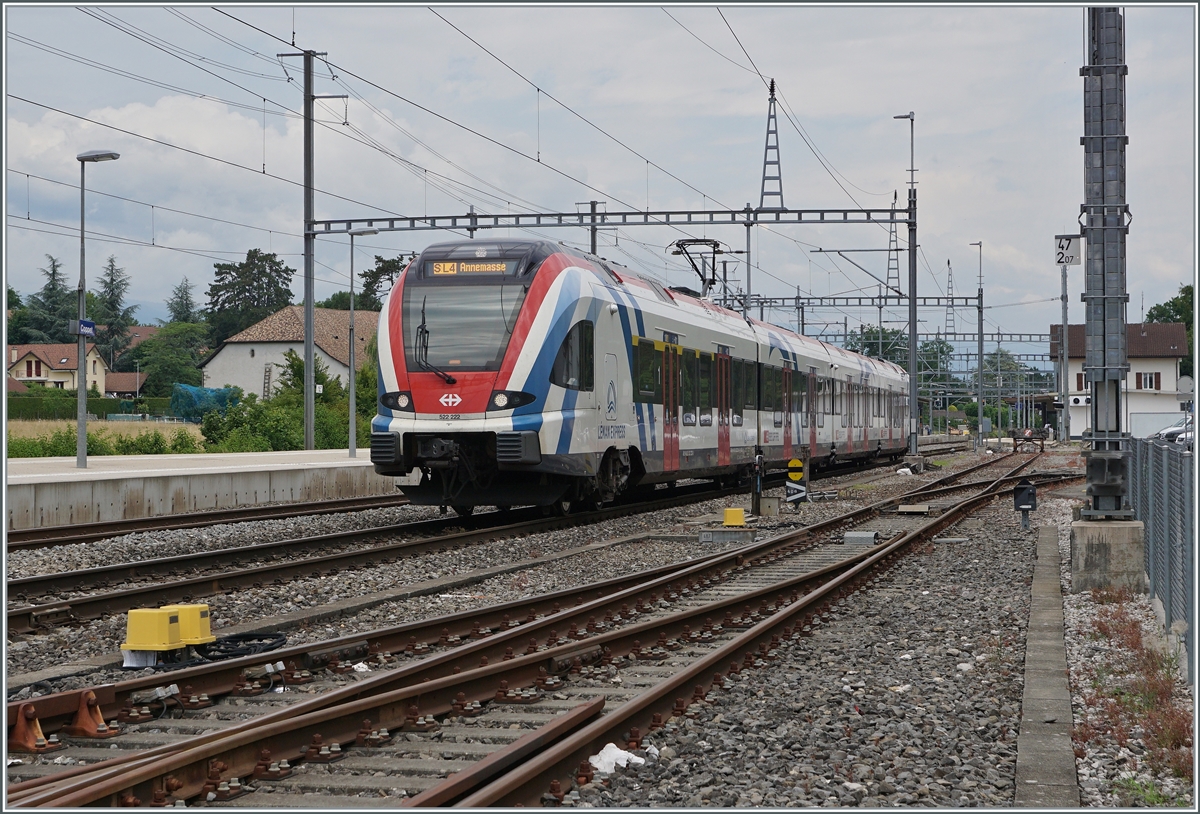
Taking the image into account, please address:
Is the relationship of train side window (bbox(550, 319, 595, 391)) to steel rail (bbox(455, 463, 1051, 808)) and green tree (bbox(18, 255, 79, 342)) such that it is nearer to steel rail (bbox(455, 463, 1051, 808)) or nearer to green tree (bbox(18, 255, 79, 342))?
steel rail (bbox(455, 463, 1051, 808))

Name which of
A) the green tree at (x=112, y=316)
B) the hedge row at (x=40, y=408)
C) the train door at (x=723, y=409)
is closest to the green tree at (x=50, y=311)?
the green tree at (x=112, y=316)

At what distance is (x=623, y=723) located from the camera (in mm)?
6246

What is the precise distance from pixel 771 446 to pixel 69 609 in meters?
18.8

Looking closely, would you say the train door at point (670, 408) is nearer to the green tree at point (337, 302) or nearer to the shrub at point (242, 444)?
the shrub at point (242, 444)

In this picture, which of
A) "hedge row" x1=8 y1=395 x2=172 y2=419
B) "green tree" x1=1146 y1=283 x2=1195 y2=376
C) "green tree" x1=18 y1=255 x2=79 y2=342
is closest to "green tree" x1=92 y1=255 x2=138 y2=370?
"green tree" x1=18 y1=255 x2=79 y2=342

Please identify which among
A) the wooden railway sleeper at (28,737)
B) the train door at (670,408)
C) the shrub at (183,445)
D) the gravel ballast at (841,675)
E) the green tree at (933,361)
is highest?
the green tree at (933,361)

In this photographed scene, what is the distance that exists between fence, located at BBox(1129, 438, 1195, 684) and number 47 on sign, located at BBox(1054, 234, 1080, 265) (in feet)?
6.09

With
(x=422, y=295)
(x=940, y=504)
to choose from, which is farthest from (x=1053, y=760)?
(x=940, y=504)

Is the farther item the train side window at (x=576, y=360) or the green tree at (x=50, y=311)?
the green tree at (x=50, y=311)

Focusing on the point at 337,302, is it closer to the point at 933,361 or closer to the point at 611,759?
the point at 933,361

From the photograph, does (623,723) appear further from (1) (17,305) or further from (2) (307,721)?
(1) (17,305)

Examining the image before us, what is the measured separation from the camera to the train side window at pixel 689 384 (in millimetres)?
21016

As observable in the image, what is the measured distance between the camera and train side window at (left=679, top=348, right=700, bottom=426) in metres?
21.0

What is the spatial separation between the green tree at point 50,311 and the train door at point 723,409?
106m
